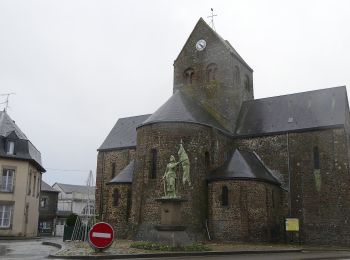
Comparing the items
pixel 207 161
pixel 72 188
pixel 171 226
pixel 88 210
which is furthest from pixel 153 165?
pixel 72 188

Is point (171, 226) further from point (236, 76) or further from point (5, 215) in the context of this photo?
point (236, 76)

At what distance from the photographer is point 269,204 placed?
26.2 m

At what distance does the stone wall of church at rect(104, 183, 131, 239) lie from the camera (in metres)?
28.3

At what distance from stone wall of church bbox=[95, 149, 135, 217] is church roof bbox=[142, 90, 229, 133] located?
7.36m

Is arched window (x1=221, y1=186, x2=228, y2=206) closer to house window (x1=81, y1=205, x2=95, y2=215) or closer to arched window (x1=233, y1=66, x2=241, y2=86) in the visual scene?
house window (x1=81, y1=205, x2=95, y2=215)

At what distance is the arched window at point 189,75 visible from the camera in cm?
3441

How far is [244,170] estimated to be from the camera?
25.9 meters

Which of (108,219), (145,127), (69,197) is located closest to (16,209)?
(108,219)

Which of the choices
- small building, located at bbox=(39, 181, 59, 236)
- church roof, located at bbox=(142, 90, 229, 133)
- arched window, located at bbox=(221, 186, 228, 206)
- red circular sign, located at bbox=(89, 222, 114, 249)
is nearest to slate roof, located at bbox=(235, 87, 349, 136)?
church roof, located at bbox=(142, 90, 229, 133)

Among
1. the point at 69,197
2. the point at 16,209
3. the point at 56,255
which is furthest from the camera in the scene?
the point at 69,197

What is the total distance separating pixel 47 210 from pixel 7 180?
21855 millimetres

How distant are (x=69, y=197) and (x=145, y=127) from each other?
46.7 meters

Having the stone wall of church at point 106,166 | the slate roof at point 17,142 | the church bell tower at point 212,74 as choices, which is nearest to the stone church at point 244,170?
the church bell tower at point 212,74

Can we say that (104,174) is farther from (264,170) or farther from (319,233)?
(319,233)
